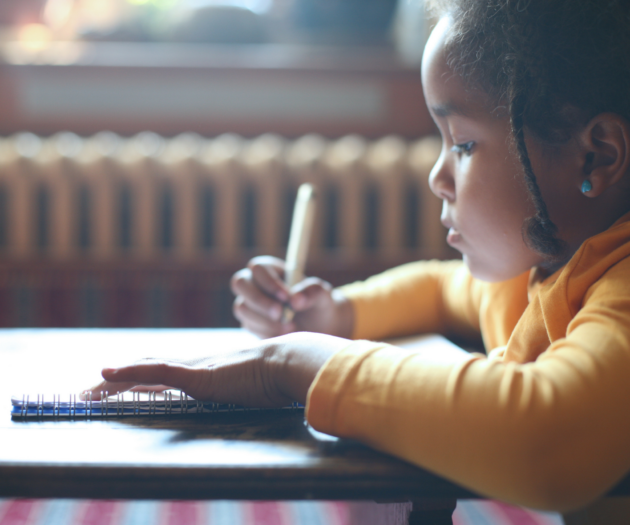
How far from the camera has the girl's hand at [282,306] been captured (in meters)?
0.67

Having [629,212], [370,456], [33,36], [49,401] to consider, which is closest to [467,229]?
[629,212]

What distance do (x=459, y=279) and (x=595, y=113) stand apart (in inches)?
13.9

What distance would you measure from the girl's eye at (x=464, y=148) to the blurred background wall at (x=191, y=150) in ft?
3.22

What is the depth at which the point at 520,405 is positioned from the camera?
0.29 metres

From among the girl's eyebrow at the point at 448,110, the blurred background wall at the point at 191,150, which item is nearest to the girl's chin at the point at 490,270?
the girl's eyebrow at the point at 448,110

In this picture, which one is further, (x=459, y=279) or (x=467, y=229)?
(x=459, y=279)

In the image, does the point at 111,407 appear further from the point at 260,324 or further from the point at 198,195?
the point at 198,195

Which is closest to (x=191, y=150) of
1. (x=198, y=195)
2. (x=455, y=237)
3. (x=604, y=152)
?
(x=198, y=195)

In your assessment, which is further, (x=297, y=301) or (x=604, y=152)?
(x=297, y=301)

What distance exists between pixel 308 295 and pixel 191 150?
86 centimetres

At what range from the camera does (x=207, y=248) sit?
4.94 feet

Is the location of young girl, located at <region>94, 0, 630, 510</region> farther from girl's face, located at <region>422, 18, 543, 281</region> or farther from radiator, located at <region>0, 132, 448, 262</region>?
radiator, located at <region>0, 132, 448, 262</region>

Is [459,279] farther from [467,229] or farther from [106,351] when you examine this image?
[106,351]

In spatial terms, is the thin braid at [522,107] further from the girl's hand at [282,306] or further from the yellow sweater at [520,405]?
the girl's hand at [282,306]
